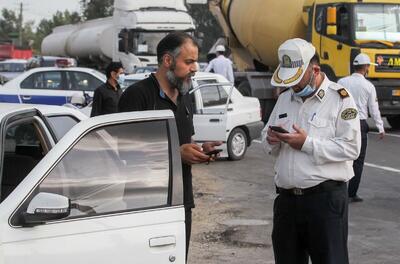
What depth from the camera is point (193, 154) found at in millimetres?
4070

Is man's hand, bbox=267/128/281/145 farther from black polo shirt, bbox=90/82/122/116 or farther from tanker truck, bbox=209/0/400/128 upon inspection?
tanker truck, bbox=209/0/400/128

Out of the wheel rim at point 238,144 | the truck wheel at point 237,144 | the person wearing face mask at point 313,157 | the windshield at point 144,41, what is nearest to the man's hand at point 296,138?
the person wearing face mask at point 313,157

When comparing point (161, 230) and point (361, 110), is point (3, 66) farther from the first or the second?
point (161, 230)

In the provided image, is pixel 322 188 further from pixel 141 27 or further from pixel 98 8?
pixel 98 8

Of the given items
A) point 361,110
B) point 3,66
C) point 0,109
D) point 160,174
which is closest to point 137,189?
point 160,174

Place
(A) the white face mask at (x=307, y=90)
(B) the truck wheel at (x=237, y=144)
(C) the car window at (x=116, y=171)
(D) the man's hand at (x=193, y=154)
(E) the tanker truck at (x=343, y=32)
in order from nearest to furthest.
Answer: (C) the car window at (x=116, y=171)
(D) the man's hand at (x=193, y=154)
(A) the white face mask at (x=307, y=90)
(B) the truck wheel at (x=237, y=144)
(E) the tanker truck at (x=343, y=32)

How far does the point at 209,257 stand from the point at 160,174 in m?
3.09

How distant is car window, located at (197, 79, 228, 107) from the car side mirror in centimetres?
910

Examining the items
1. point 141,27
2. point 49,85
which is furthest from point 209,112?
point 141,27

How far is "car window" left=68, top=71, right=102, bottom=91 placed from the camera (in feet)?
55.2

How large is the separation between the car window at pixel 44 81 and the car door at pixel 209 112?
16.5 feet

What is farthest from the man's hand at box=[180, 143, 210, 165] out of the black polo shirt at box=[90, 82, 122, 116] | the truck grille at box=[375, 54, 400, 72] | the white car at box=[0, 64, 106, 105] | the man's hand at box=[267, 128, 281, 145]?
the truck grille at box=[375, 54, 400, 72]

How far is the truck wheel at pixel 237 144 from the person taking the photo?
13.0m

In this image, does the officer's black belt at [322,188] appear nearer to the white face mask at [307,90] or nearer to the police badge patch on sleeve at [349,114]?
the police badge patch on sleeve at [349,114]
